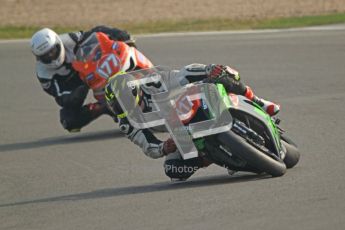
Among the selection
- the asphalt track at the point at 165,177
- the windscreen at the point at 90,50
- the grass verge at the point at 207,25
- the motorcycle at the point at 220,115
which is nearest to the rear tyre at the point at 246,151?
the motorcycle at the point at 220,115

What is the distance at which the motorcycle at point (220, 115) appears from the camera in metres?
7.89

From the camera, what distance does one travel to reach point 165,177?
8844 mm

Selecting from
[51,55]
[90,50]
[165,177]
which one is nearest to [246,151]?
[165,177]

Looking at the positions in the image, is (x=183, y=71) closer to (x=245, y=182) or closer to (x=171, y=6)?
(x=245, y=182)

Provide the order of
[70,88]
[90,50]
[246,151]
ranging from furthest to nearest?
[70,88] < [90,50] < [246,151]

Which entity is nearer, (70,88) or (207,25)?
(70,88)

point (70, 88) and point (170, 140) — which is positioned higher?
point (170, 140)

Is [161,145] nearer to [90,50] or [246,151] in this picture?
[246,151]

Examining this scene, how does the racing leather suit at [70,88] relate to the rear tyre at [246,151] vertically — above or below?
below

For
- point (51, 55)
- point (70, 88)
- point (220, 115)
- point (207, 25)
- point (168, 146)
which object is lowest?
point (207, 25)

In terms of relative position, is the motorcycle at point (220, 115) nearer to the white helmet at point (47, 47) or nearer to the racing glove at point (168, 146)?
the racing glove at point (168, 146)

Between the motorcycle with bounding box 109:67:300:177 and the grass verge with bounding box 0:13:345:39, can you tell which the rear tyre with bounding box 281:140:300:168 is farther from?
the grass verge with bounding box 0:13:345:39

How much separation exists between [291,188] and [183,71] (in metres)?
2.71

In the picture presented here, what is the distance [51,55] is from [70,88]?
2.18 feet
